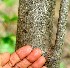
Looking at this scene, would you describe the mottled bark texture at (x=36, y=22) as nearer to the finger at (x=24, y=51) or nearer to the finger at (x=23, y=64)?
the finger at (x=24, y=51)

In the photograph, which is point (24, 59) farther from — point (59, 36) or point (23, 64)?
point (59, 36)

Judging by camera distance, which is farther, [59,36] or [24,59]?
[24,59]

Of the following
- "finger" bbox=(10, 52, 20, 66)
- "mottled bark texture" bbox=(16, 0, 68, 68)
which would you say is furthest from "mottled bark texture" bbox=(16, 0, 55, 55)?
"finger" bbox=(10, 52, 20, 66)

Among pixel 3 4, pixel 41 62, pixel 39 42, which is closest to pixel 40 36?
pixel 39 42

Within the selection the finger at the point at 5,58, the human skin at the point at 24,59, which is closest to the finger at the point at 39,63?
the human skin at the point at 24,59

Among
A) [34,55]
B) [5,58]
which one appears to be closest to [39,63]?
[34,55]

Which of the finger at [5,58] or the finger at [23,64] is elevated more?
the finger at [5,58]
